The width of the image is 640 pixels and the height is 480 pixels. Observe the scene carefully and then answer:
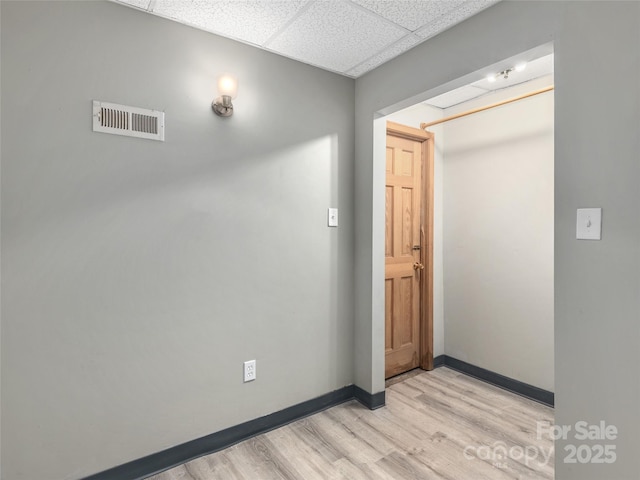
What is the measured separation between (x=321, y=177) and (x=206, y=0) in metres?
1.19

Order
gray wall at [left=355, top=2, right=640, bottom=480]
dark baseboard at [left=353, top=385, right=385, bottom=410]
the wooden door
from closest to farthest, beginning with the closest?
gray wall at [left=355, top=2, right=640, bottom=480], dark baseboard at [left=353, top=385, right=385, bottom=410], the wooden door

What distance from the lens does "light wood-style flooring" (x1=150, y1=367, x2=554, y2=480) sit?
1.79 m

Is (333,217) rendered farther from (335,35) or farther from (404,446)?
(404,446)

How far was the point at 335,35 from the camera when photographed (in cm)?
194

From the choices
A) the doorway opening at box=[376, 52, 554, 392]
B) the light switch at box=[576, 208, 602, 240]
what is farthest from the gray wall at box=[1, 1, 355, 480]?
the light switch at box=[576, 208, 602, 240]

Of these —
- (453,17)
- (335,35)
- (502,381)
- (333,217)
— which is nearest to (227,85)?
(335,35)

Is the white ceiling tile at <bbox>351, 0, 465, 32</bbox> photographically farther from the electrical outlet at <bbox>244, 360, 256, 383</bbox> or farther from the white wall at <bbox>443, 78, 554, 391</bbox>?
the electrical outlet at <bbox>244, 360, 256, 383</bbox>

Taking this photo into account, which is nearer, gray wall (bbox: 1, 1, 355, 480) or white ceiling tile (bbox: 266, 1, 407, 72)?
gray wall (bbox: 1, 1, 355, 480)

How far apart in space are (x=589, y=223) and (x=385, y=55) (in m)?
1.54

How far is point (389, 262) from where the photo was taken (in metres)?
2.94

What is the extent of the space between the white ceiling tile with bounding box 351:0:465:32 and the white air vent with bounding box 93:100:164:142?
1.18m

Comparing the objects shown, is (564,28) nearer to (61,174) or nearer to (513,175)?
(513,175)

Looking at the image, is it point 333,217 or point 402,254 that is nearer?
point 333,217

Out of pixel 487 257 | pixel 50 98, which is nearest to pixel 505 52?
pixel 487 257
